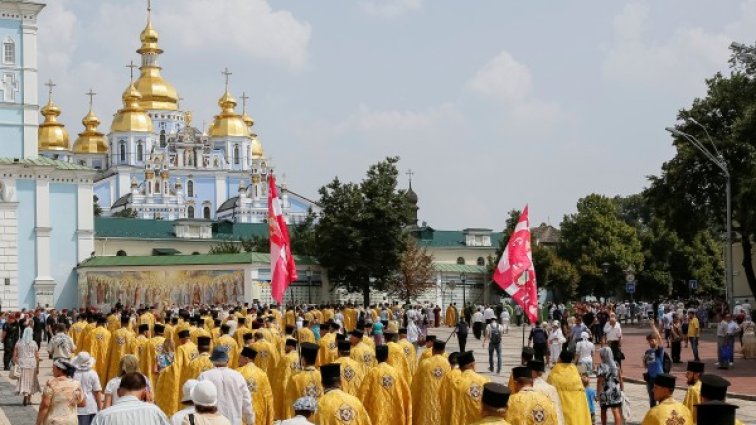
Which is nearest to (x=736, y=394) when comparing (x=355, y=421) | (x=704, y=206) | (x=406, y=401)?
(x=406, y=401)

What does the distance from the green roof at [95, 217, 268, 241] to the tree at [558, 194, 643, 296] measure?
23.2 metres

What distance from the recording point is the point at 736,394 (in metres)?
23.4

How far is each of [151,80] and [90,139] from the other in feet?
25.5

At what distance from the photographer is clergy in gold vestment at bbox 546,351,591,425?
44.7 ft

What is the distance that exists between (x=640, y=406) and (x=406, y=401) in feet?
30.0

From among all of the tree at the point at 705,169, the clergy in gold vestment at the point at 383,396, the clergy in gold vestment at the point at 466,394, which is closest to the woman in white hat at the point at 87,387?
the clergy in gold vestment at the point at 383,396

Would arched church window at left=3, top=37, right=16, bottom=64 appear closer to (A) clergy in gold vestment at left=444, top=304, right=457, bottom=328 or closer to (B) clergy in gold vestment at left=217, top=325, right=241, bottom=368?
(A) clergy in gold vestment at left=444, top=304, right=457, bottom=328

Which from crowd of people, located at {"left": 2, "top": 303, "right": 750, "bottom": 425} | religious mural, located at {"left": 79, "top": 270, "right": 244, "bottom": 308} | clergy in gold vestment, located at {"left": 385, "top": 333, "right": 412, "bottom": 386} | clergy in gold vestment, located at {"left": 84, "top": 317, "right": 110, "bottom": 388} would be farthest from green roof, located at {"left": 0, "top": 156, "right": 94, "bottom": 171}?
clergy in gold vestment, located at {"left": 385, "top": 333, "right": 412, "bottom": 386}

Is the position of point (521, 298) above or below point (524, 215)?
below

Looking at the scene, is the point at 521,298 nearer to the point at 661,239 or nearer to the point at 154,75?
the point at 661,239

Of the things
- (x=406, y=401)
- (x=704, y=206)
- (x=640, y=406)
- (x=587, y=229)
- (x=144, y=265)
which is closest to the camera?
(x=406, y=401)

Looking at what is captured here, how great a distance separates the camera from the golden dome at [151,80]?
121 m

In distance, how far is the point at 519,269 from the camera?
22594mm

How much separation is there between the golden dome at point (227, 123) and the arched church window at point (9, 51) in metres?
64.0
